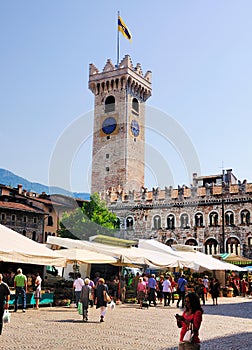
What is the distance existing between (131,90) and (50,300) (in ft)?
148

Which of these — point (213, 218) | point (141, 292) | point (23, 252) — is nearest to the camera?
point (23, 252)

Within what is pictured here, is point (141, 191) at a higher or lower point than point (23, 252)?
higher

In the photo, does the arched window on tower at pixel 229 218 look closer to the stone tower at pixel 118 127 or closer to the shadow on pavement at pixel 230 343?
the stone tower at pixel 118 127

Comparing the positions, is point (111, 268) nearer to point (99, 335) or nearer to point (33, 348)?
point (99, 335)

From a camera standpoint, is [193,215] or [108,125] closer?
[193,215]

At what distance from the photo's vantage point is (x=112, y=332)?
36.4 feet

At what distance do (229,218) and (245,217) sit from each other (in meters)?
1.56

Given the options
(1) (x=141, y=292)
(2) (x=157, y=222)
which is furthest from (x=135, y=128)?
(1) (x=141, y=292)

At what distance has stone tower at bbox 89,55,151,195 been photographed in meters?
56.0

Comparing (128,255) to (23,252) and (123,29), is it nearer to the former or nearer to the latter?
(23,252)

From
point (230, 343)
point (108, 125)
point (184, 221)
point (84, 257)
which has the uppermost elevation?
point (108, 125)

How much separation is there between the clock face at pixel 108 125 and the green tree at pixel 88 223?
14994mm

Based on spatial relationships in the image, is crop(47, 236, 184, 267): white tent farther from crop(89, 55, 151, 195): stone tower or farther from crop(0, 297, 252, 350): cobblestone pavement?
crop(89, 55, 151, 195): stone tower

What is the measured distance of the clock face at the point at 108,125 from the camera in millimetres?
57844
